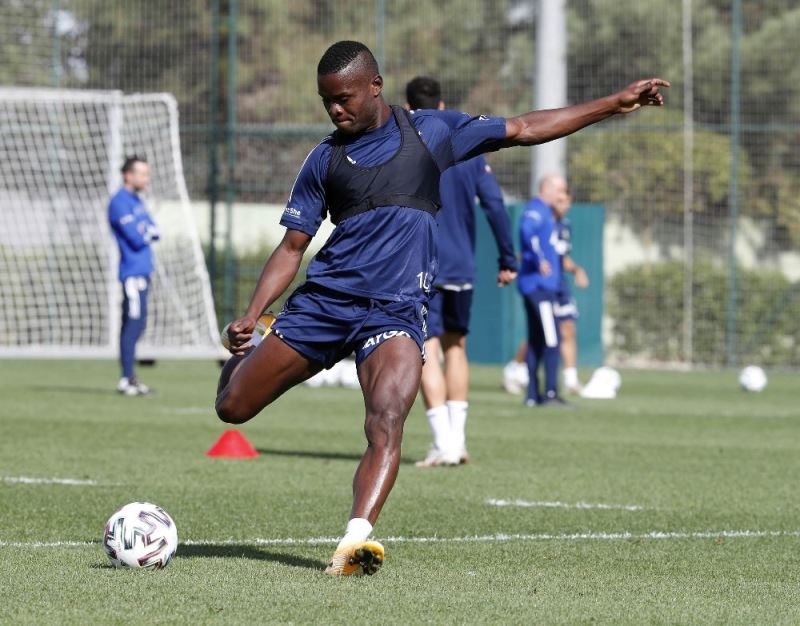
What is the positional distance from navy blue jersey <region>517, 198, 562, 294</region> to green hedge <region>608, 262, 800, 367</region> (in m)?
9.12

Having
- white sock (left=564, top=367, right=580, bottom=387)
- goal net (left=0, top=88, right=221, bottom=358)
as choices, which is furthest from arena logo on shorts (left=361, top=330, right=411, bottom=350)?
goal net (left=0, top=88, right=221, bottom=358)

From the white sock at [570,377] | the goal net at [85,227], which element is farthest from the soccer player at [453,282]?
the goal net at [85,227]

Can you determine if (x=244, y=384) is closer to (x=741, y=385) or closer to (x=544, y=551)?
(x=544, y=551)

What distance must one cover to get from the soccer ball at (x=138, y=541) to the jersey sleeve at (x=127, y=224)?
10.2m

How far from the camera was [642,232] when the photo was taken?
2588 cm

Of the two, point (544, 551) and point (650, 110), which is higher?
point (650, 110)

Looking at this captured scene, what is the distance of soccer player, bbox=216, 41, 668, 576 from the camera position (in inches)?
243

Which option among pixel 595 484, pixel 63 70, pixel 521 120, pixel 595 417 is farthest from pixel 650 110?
pixel 521 120

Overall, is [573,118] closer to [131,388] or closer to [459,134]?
[459,134]

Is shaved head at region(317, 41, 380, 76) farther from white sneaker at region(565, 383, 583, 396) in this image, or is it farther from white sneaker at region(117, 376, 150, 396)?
white sneaker at region(565, 383, 583, 396)

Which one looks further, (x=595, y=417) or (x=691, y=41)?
(x=691, y=41)

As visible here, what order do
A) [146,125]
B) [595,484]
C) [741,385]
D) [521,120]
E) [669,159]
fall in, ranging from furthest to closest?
[669,159] → [146,125] → [741,385] → [595,484] → [521,120]

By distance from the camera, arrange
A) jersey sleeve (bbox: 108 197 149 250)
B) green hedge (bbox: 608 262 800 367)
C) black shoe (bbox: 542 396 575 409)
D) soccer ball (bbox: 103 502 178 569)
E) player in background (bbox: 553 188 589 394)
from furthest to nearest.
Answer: green hedge (bbox: 608 262 800 367), player in background (bbox: 553 188 589 394), jersey sleeve (bbox: 108 197 149 250), black shoe (bbox: 542 396 575 409), soccer ball (bbox: 103 502 178 569)

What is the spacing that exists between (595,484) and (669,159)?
53.2 feet
